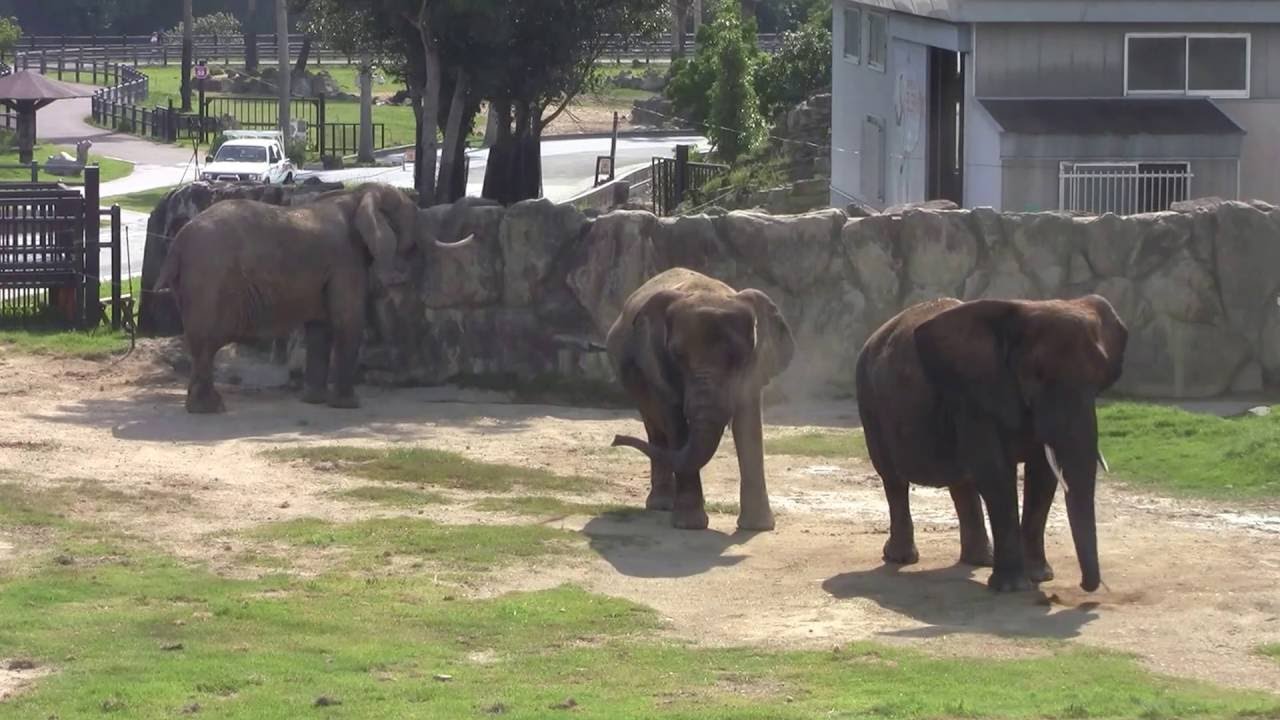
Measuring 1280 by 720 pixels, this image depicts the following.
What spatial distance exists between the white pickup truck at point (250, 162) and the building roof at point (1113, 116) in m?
18.9

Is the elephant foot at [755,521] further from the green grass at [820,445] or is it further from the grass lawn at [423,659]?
the green grass at [820,445]

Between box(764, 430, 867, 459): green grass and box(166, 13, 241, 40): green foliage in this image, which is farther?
box(166, 13, 241, 40): green foliage

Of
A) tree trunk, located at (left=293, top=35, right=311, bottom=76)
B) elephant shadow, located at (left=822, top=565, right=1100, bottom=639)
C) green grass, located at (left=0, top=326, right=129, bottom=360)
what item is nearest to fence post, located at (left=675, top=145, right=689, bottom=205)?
green grass, located at (left=0, top=326, right=129, bottom=360)

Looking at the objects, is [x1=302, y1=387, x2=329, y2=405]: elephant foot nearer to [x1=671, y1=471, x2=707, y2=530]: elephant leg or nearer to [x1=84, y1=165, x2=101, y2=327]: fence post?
[x1=84, y1=165, x2=101, y2=327]: fence post

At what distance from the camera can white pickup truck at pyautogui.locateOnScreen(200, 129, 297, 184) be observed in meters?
43.1

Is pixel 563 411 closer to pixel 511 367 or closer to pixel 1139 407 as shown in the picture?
pixel 511 367

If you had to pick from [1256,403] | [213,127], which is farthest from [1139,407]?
[213,127]

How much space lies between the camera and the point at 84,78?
3150 inches

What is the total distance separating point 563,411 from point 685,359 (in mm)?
6014

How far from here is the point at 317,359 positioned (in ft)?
66.7

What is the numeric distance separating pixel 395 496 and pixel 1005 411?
5.23 m

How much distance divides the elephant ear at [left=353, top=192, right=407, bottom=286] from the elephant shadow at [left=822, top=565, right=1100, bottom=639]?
27.2ft

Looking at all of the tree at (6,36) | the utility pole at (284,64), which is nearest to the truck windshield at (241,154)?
the utility pole at (284,64)

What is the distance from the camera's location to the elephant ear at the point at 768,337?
1439 cm
